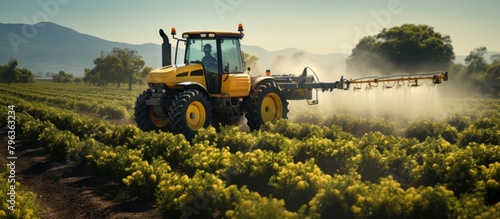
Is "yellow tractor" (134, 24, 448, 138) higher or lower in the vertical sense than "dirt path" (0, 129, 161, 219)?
higher

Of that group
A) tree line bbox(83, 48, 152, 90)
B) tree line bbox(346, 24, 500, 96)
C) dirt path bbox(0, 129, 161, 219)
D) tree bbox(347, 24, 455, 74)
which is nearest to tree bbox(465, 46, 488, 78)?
tree line bbox(346, 24, 500, 96)

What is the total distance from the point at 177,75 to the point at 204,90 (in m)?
0.87

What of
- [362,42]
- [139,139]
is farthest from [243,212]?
[362,42]

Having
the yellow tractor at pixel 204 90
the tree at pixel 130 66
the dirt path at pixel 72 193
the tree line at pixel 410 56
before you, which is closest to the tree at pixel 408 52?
the tree line at pixel 410 56

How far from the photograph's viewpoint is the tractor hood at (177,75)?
12.8m

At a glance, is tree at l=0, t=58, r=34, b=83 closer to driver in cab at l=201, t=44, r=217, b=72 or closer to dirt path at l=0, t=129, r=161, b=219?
dirt path at l=0, t=129, r=161, b=219

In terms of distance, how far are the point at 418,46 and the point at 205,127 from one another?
41324mm

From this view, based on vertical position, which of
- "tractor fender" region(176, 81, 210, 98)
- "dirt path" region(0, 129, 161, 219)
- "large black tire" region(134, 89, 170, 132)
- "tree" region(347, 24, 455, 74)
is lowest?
"dirt path" region(0, 129, 161, 219)

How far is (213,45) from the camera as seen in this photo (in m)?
13.5

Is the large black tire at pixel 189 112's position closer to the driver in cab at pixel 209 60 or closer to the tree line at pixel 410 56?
the driver in cab at pixel 209 60

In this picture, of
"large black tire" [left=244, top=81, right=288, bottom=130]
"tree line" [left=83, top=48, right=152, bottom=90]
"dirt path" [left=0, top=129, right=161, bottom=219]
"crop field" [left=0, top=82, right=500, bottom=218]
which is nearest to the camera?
"crop field" [left=0, top=82, right=500, bottom=218]

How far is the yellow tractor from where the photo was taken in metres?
12.6

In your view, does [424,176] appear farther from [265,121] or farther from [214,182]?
[265,121]

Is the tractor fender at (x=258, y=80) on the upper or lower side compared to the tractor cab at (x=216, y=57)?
lower
